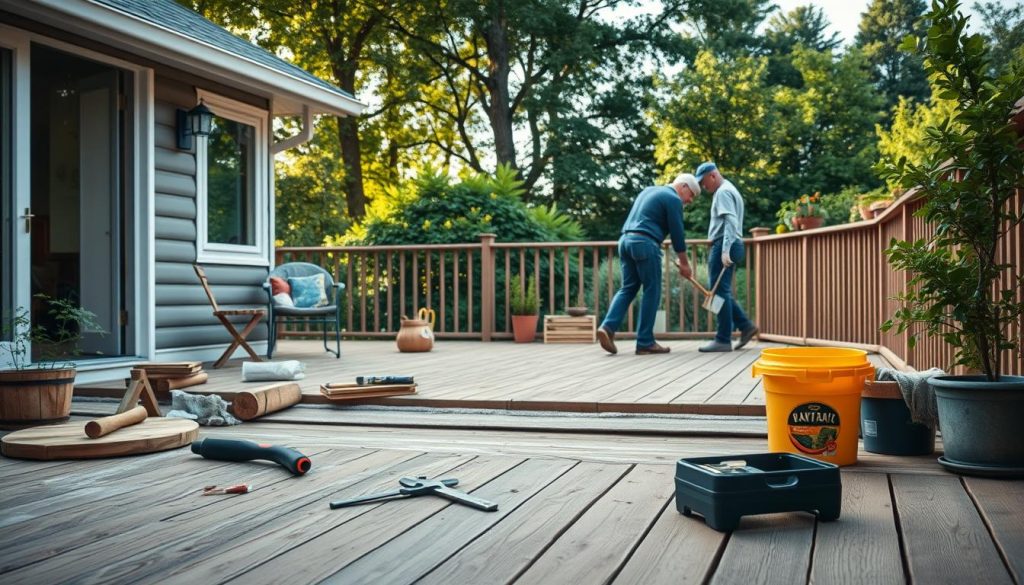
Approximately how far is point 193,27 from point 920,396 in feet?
16.9

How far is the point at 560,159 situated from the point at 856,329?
12605mm

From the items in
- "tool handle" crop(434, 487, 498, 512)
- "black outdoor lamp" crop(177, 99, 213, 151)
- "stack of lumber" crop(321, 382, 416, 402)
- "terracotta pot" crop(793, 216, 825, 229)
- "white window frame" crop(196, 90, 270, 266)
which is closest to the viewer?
"tool handle" crop(434, 487, 498, 512)

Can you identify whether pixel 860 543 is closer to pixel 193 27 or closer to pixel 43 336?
pixel 43 336

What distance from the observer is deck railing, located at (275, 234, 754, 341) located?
8.39 meters

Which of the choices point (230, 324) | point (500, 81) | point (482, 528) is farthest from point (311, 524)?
point (500, 81)

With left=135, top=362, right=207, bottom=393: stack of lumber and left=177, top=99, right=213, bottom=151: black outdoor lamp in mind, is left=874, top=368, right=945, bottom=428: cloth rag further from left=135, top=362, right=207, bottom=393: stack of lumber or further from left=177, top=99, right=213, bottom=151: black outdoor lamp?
left=177, top=99, right=213, bottom=151: black outdoor lamp

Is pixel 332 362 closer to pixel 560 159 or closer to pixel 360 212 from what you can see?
pixel 360 212

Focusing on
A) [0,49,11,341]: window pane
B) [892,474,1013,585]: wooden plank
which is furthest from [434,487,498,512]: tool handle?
[0,49,11,341]: window pane

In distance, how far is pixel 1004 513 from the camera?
7.00ft

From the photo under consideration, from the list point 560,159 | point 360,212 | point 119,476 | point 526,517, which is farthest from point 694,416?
point 560,159

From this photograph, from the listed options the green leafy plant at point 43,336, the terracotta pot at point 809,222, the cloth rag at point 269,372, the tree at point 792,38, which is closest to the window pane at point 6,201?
the green leafy plant at point 43,336

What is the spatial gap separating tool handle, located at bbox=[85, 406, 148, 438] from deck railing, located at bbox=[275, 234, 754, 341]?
5005mm

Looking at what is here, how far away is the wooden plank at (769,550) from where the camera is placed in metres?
1.69

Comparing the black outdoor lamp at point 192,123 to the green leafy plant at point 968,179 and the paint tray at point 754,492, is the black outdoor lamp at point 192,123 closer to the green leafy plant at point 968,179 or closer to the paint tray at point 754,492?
the green leafy plant at point 968,179
